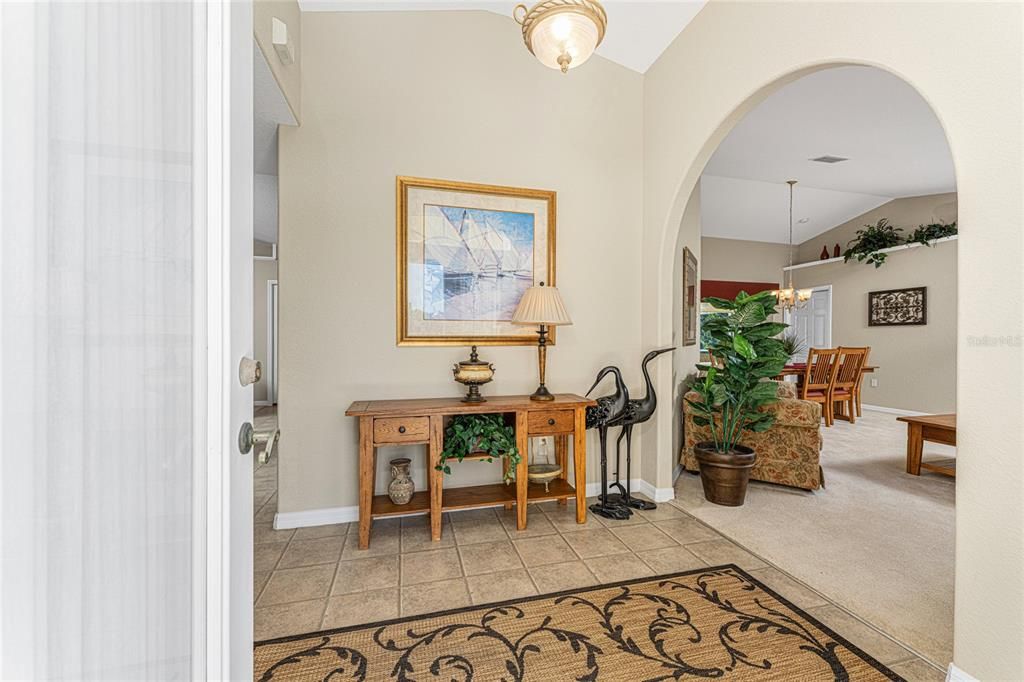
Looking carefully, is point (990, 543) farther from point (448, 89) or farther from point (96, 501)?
point (448, 89)

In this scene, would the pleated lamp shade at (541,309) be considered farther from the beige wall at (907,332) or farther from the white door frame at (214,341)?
the beige wall at (907,332)

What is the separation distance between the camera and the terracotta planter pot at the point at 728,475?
291 centimetres

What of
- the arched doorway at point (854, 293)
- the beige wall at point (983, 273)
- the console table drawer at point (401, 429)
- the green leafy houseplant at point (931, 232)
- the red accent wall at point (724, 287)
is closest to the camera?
the beige wall at point (983, 273)

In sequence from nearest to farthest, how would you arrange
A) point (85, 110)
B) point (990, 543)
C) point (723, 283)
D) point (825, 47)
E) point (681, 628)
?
point (85, 110) < point (990, 543) < point (681, 628) < point (825, 47) < point (723, 283)

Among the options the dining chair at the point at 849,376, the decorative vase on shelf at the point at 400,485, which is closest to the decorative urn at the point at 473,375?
the decorative vase on shelf at the point at 400,485

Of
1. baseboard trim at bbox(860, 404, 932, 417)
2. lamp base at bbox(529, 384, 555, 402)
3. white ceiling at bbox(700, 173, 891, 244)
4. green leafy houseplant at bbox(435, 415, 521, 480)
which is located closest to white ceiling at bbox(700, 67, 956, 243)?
white ceiling at bbox(700, 173, 891, 244)

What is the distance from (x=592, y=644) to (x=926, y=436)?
352 cm

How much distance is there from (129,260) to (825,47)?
8.21 ft

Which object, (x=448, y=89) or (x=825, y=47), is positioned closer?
(x=825, y=47)

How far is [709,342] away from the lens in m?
3.04

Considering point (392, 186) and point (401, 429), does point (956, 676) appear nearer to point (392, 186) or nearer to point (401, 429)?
point (401, 429)

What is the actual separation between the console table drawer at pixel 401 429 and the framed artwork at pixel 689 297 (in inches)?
99.3

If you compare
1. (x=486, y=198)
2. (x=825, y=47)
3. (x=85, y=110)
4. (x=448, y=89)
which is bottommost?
(x=85, y=110)

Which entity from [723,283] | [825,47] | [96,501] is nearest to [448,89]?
[825,47]
